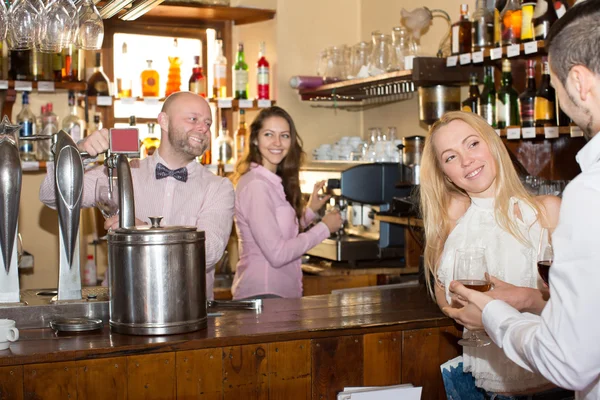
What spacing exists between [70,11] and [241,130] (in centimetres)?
275

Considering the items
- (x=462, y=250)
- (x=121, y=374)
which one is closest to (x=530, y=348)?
(x=462, y=250)

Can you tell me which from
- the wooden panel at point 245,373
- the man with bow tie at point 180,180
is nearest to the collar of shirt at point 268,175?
the man with bow tie at point 180,180

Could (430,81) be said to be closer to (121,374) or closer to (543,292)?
(543,292)

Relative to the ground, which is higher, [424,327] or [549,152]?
[549,152]

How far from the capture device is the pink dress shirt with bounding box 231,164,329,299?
134 inches

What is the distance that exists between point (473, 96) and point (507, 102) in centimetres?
32

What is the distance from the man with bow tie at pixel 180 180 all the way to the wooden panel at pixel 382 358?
911 millimetres

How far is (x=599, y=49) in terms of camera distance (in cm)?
137

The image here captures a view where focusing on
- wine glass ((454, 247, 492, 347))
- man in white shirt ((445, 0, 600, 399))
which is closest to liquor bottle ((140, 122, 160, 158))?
wine glass ((454, 247, 492, 347))

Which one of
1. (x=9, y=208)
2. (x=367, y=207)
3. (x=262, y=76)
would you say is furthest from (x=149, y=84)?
(x=9, y=208)

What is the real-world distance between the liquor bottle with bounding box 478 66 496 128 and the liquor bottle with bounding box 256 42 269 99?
1.68m

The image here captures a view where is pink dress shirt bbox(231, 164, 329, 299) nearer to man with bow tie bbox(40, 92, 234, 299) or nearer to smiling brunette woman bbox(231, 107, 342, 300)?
smiling brunette woman bbox(231, 107, 342, 300)

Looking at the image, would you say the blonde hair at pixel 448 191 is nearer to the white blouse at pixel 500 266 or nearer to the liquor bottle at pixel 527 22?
the white blouse at pixel 500 266

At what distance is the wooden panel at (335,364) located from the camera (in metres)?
2.34
